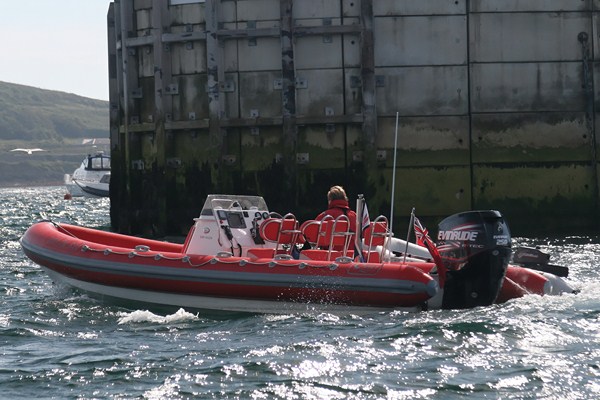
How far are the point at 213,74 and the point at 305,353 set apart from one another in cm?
1158

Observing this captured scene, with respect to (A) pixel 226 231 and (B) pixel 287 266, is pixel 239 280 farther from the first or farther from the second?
(A) pixel 226 231

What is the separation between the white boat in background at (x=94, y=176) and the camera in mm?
70375

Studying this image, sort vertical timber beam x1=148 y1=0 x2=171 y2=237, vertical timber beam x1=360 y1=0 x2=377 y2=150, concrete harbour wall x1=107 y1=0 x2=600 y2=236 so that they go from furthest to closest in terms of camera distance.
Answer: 1. vertical timber beam x1=148 y1=0 x2=171 y2=237
2. concrete harbour wall x1=107 y1=0 x2=600 y2=236
3. vertical timber beam x1=360 y1=0 x2=377 y2=150

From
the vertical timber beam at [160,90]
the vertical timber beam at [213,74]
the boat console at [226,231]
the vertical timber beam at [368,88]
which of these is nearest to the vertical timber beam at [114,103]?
the vertical timber beam at [160,90]

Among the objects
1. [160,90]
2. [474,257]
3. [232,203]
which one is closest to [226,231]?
[232,203]

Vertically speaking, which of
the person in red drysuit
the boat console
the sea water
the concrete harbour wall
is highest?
the concrete harbour wall

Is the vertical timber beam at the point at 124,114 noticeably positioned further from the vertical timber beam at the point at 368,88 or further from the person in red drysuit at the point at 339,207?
the person in red drysuit at the point at 339,207

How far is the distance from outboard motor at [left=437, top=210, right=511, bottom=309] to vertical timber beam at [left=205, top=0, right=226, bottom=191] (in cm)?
927

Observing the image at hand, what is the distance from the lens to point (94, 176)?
71625mm

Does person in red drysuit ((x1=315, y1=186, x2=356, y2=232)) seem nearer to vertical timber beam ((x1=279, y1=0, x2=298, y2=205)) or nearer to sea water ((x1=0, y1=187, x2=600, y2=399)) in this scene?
sea water ((x1=0, y1=187, x2=600, y2=399))

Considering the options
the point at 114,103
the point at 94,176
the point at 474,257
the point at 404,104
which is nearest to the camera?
the point at 474,257

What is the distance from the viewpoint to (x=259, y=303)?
1330 centimetres

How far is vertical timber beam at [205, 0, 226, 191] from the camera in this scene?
70.6 ft

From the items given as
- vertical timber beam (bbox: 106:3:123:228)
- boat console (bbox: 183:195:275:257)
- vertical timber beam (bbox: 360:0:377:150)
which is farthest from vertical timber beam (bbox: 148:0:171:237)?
boat console (bbox: 183:195:275:257)
